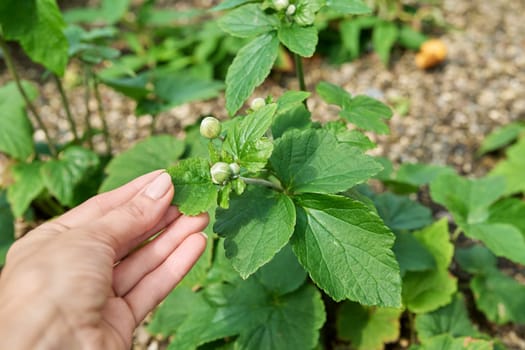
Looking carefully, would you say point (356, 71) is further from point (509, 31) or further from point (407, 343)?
point (407, 343)

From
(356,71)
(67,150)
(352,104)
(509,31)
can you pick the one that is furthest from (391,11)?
(67,150)

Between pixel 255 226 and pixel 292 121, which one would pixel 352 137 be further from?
pixel 255 226

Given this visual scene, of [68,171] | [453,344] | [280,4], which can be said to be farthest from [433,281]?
[68,171]

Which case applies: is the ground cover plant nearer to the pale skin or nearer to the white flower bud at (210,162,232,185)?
the white flower bud at (210,162,232,185)

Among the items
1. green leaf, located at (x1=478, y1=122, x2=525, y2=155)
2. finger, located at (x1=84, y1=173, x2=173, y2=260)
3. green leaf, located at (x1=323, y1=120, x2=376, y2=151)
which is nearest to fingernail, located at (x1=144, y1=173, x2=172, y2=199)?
finger, located at (x1=84, y1=173, x2=173, y2=260)

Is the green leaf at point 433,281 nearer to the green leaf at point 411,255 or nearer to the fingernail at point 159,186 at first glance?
the green leaf at point 411,255

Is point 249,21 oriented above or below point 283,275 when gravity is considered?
above

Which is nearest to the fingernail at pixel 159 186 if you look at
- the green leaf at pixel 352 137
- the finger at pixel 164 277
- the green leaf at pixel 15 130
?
the finger at pixel 164 277
